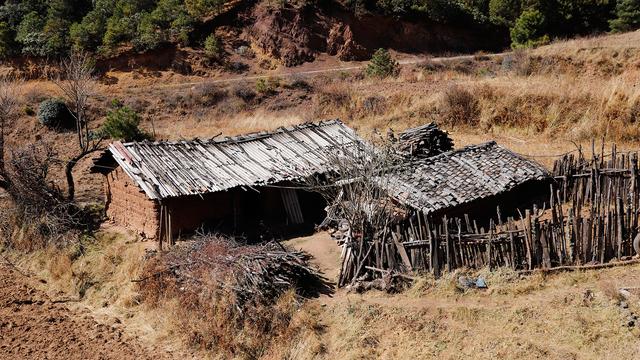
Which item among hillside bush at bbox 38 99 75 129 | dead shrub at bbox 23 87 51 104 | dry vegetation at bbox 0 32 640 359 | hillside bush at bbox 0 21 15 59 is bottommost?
dry vegetation at bbox 0 32 640 359

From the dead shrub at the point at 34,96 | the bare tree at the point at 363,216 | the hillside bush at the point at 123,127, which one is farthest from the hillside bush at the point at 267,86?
the bare tree at the point at 363,216

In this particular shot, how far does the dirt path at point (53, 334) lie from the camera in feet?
36.1

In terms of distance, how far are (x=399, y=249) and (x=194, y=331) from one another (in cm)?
421

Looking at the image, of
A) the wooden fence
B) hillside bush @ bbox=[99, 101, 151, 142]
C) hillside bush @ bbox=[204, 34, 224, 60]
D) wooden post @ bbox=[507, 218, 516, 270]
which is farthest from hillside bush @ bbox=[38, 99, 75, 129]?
wooden post @ bbox=[507, 218, 516, 270]

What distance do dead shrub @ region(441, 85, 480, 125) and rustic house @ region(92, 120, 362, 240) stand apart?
6703mm

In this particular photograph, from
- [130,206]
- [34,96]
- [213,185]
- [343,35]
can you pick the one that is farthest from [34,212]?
[343,35]

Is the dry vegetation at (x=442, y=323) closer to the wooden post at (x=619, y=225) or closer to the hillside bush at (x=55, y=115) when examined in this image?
the wooden post at (x=619, y=225)

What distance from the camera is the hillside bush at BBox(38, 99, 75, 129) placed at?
25922 millimetres

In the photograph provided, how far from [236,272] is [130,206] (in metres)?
5.17

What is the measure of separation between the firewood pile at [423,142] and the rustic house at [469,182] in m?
1.59

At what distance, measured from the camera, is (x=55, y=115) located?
84.9 feet

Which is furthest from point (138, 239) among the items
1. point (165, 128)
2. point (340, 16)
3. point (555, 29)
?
point (555, 29)

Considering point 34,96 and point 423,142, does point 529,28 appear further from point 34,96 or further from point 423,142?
point 34,96

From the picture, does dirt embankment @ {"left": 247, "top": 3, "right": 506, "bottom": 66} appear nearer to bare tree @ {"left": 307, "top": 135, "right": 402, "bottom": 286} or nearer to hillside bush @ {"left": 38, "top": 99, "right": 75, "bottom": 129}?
hillside bush @ {"left": 38, "top": 99, "right": 75, "bottom": 129}
